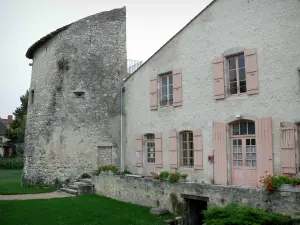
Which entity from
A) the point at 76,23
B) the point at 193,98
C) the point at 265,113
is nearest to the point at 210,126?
the point at 193,98

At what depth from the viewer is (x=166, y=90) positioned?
12109mm

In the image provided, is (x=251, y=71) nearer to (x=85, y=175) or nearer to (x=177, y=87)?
(x=177, y=87)

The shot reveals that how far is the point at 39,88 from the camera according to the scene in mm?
15680

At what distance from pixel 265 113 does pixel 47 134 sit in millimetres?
10076

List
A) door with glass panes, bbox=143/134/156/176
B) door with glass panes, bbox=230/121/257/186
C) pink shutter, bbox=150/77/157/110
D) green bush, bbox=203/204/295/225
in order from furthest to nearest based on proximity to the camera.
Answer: door with glass panes, bbox=143/134/156/176 → pink shutter, bbox=150/77/157/110 → door with glass panes, bbox=230/121/257/186 → green bush, bbox=203/204/295/225

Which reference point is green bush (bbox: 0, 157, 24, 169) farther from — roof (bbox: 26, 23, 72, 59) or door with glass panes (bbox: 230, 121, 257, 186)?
door with glass panes (bbox: 230, 121, 257, 186)

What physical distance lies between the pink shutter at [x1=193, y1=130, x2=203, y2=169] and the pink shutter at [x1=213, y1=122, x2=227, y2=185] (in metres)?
0.59

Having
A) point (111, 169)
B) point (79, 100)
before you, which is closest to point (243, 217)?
point (111, 169)

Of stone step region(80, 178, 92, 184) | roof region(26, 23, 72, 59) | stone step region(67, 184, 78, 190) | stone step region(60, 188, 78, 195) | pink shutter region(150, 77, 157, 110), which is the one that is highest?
roof region(26, 23, 72, 59)

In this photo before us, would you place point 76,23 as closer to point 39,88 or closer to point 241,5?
point 39,88

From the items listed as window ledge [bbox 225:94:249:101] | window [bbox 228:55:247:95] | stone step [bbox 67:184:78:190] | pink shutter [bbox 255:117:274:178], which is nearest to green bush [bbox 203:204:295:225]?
pink shutter [bbox 255:117:274:178]

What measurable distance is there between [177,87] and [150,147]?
298 cm

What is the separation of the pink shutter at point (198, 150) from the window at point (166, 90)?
197 cm

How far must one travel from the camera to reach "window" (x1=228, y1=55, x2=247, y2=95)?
31.6 feet
